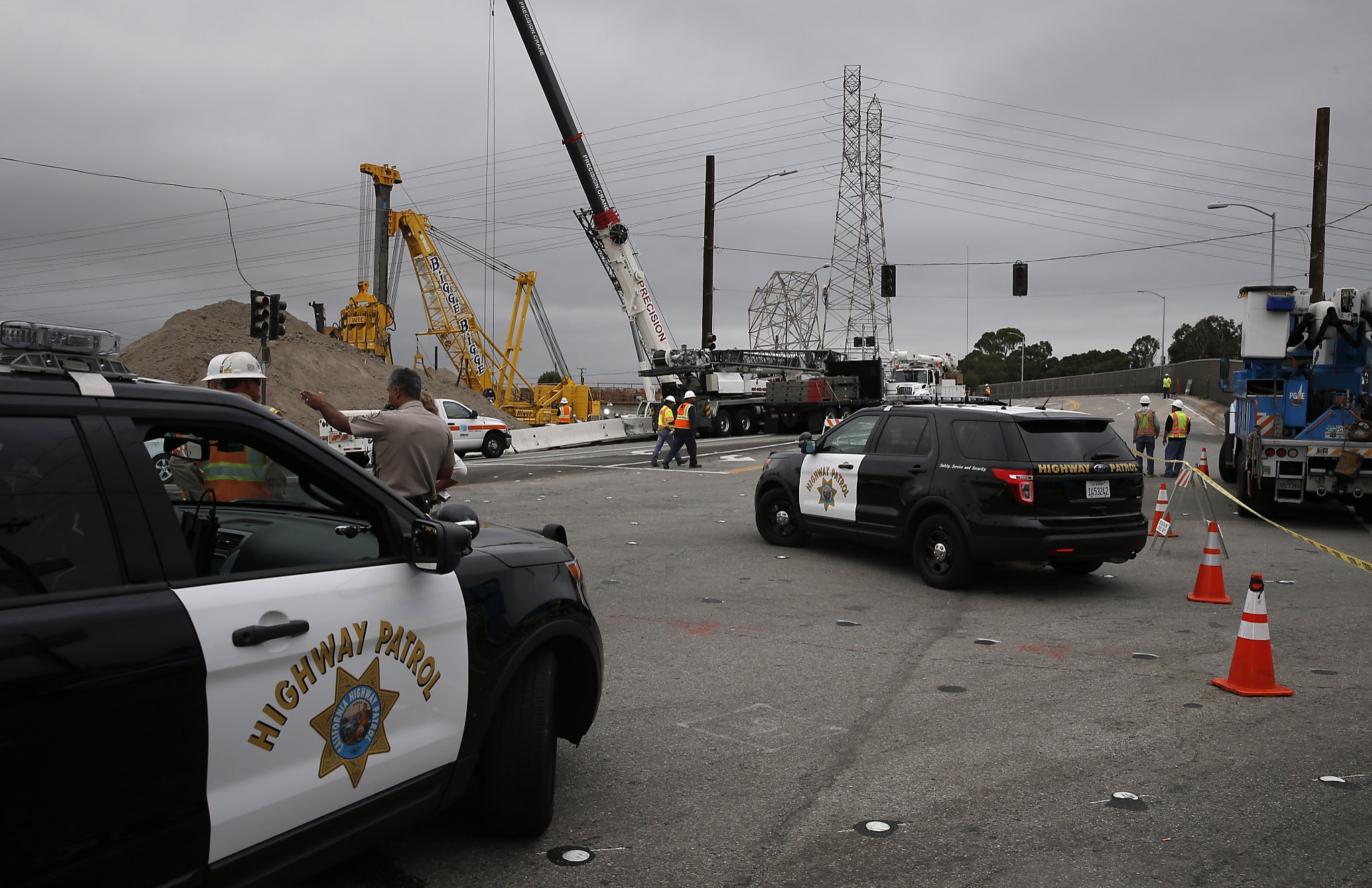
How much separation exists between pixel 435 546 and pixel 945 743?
3.02m

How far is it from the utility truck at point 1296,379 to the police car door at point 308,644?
528 inches

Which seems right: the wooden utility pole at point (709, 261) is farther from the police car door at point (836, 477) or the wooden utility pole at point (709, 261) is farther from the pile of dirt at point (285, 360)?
the police car door at point (836, 477)

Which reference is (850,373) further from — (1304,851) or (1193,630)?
(1304,851)

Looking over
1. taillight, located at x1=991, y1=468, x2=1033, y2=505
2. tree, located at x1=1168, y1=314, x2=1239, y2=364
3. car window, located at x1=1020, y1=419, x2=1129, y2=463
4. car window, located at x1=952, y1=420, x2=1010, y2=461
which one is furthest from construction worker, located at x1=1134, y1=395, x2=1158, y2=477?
tree, located at x1=1168, y1=314, x2=1239, y2=364

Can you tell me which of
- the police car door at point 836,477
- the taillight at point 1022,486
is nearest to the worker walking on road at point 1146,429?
the police car door at point 836,477

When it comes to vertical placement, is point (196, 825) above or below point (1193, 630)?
above

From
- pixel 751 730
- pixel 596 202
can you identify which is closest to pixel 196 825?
pixel 751 730

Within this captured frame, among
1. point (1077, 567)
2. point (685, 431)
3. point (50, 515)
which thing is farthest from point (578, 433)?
point (50, 515)

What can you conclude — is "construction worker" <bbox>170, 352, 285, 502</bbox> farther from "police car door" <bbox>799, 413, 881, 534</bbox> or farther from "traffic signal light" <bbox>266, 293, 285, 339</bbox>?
"traffic signal light" <bbox>266, 293, 285, 339</bbox>

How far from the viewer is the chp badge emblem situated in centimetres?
312

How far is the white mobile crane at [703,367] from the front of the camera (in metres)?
39.1

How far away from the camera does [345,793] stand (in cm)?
319

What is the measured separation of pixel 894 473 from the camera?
10.1 m

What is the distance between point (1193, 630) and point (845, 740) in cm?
393
